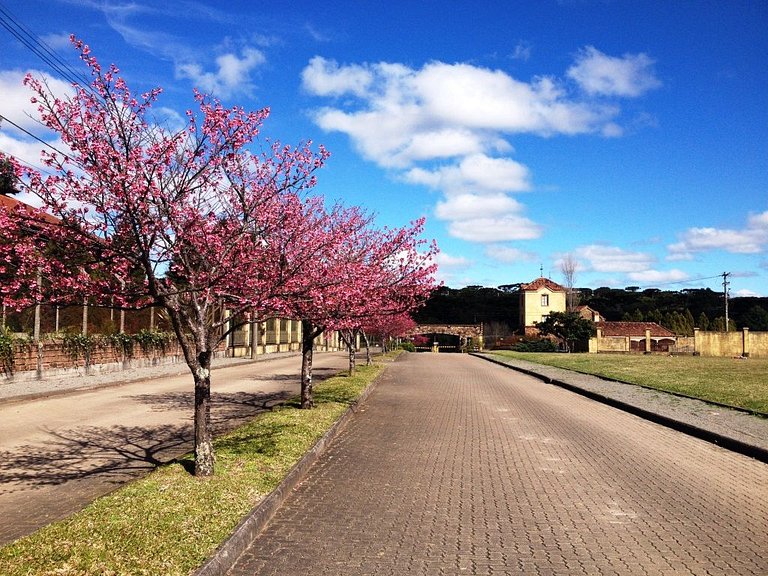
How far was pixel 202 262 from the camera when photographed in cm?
749

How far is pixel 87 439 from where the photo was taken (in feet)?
35.2

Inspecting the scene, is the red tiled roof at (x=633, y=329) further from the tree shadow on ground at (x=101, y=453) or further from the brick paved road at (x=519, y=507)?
the tree shadow on ground at (x=101, y=453)

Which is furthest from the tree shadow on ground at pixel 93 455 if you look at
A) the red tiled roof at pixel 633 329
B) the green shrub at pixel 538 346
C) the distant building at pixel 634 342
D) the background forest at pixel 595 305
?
the background forest at pixel 595 305

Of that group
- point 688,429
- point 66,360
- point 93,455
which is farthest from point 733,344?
point 93,455

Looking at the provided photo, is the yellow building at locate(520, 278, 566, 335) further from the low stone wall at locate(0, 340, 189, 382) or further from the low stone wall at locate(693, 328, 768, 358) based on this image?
the low stone wall at locate(0, 340, 189, 382)

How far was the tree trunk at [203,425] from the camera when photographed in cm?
721

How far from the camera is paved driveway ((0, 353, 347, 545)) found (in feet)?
22.8

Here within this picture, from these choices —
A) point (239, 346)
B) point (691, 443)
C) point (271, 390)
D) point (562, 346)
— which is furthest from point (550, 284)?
point (691, 443)

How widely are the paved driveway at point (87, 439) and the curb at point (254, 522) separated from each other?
206cm

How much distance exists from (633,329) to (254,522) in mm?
71372

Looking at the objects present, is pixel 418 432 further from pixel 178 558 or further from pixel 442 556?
pixel 178 558

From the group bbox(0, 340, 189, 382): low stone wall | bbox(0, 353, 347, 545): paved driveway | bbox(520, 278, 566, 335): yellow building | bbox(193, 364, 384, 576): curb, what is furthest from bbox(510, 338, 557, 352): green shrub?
bbox(193, 364, 384, 576): curb

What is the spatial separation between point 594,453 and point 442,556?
5.28m

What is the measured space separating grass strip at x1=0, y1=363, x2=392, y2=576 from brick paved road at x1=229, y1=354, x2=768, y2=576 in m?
0.40
